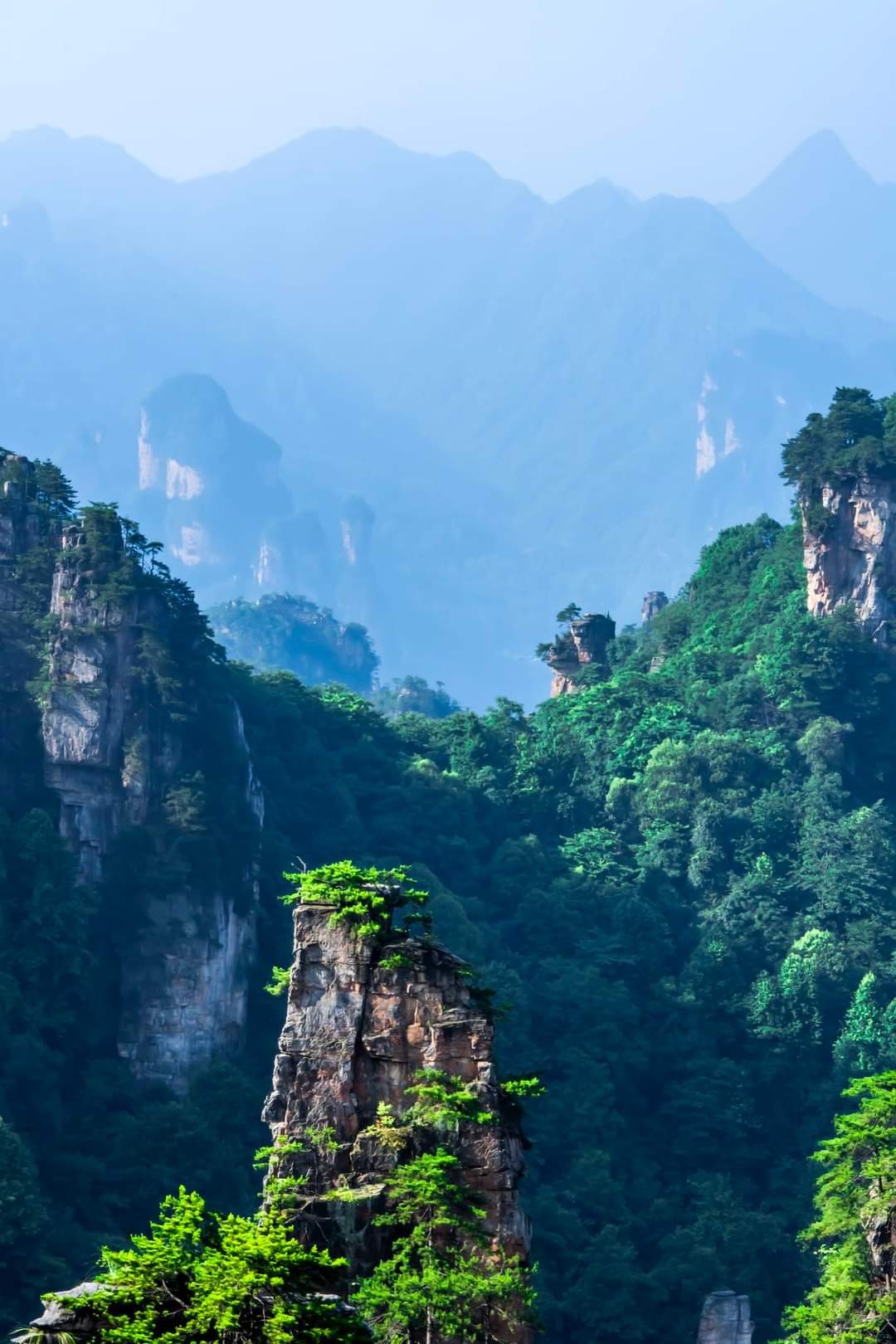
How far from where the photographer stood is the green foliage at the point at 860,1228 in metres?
31.6

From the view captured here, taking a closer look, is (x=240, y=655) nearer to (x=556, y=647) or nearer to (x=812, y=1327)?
(x=556, y=647)

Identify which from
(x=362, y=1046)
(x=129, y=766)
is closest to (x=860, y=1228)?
(x=362, y=1046)

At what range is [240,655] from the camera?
431 feet

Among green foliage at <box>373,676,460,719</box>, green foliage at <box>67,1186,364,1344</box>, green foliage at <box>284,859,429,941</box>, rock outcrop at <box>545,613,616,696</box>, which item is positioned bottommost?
green foliage at <box>67,1186,364,1344</box>

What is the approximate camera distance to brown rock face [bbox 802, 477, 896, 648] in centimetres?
7288

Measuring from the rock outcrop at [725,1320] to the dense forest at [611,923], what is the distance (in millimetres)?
375

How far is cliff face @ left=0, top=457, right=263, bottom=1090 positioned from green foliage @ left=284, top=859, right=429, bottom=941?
22.2 m

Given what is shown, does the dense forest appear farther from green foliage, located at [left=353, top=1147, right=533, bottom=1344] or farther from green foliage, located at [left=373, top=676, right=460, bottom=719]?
green foliage, located at [left=373, top=676, right=460, bottom=719]

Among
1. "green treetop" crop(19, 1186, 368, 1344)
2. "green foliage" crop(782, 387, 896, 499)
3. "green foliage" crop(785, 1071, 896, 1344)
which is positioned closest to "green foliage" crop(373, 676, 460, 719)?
"green foliage" crop(782, 387, 896, 499)

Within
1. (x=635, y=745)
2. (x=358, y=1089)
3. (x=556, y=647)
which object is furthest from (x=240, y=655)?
(x=358, y=1089)

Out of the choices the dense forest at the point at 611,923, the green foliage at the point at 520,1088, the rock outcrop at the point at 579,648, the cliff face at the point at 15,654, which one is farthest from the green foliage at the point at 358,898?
the rock outcrop at the point at 579,648

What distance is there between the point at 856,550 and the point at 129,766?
2552 centimetres

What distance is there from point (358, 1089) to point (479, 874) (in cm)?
3409

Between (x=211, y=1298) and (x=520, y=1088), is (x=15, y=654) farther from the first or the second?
(x=211, y=1298)
